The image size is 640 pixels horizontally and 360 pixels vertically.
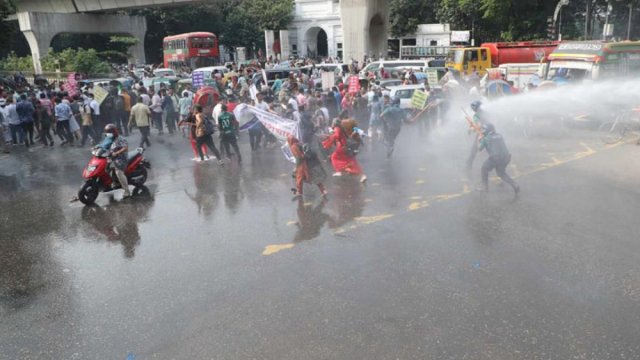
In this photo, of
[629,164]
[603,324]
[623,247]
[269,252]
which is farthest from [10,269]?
[629,164]

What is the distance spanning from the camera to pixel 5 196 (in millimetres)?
11414

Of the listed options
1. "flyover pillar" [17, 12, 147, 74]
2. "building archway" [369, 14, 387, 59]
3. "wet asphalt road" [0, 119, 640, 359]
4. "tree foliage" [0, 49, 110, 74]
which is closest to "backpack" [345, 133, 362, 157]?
"wet asphalt road" [0, 119, 640, 359]

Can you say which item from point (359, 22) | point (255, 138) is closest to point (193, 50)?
point (359, 22)

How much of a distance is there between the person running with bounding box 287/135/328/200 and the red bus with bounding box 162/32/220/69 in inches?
1247

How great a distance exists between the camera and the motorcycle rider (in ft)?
33.2

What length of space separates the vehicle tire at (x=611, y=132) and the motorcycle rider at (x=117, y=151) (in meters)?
11.9

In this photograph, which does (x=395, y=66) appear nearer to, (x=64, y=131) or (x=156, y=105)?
(x=156, y=105)

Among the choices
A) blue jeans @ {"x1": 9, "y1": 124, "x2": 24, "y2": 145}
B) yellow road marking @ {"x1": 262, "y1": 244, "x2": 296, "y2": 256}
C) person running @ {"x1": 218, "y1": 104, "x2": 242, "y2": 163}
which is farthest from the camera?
blue jeans @ {"x1": 9, "y1": 124, "x2": 24, "y2": 145}

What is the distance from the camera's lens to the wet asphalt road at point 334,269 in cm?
513

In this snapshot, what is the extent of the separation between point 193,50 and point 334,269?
35.4 m

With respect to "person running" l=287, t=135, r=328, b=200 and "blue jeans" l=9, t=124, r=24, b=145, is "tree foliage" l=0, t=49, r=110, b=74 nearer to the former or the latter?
"blue jeans" l=9, t=124, r=24, b=145

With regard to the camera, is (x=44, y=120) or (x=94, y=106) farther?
(x=44, y=120)

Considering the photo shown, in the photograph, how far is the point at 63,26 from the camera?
4278cm

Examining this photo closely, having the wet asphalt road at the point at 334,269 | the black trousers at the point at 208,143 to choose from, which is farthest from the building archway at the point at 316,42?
the wet asphalt road at the point at 334,269
